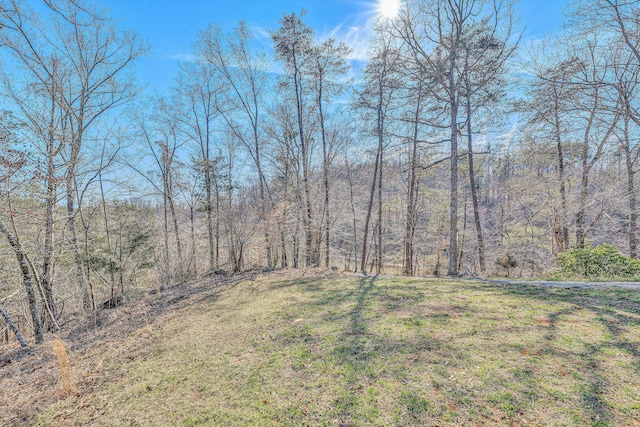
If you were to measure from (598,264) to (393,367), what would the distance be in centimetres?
632

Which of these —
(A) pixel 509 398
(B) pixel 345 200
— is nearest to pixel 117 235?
(B) pixel 345 200

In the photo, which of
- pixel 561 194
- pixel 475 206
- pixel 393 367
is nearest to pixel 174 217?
pixel 393 367

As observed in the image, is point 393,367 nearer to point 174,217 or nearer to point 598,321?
point 598,321

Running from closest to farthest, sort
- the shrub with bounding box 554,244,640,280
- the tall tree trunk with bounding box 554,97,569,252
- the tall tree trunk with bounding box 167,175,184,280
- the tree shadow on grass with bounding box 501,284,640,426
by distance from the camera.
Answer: the tree shadow on grass with bounding box 501,284,640,426 < the shrub with bounding box 554,244,640,280 < the tall tree trunk with bounding box 554,97,569,252 < the tall tree trunk with bounding box 167,175,184,280

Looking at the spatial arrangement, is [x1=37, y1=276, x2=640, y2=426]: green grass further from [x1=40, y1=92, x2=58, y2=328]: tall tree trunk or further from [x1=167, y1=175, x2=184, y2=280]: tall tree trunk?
[x1=167, y1=175, x2=184, y2=280]: tall tree trunk

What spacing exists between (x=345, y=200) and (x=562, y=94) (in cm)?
905

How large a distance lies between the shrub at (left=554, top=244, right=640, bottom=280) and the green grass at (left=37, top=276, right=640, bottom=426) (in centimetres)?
250

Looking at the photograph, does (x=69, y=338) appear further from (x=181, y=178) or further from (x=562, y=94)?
(x=562, y=94)

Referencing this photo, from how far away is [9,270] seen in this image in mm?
5656

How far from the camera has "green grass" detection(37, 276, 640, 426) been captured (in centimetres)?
178

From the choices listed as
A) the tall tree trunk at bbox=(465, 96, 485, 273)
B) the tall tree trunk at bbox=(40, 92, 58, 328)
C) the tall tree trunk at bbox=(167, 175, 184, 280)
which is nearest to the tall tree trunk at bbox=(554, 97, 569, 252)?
the tall tree trunk at bbox=(465, 96, 485, 273)

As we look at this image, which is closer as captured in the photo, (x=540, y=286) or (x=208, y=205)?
(x=540, y=286)

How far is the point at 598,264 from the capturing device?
553 centimetres

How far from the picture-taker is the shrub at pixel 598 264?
17.1ft
